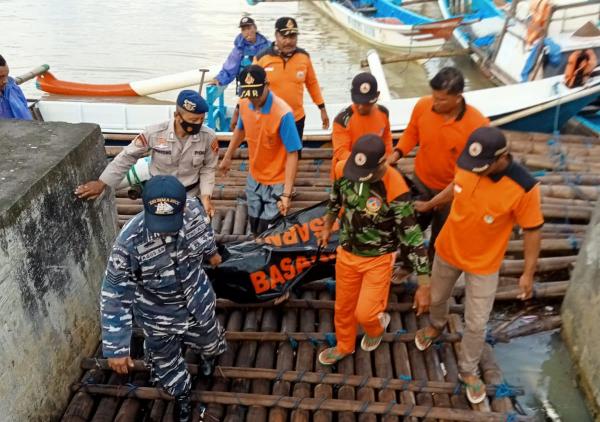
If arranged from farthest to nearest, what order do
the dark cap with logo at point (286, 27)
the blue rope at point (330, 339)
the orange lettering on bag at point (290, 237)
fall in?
the dark cap with logo at point (286, 27), the orange lettering on bag at point (290, 237), the blue rope at point (330, 339)

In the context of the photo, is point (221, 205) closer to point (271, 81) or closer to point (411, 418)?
point (271, 81)

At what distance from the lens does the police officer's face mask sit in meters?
3.42

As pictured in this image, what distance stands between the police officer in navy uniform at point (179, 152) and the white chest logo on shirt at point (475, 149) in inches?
70.1

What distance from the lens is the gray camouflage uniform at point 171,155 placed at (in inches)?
138

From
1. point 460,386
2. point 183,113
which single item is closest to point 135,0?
point 183,113

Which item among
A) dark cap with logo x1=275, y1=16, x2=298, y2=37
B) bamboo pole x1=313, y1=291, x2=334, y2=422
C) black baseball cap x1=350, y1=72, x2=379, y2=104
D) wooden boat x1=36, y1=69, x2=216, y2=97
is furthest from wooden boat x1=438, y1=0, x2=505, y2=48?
bamboo pole x1=313, y1=291, x2=334, y2=422

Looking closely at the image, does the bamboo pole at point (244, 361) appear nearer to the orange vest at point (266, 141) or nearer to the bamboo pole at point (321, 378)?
the bamboo pole at point (321, 378)

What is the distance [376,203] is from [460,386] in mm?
1493

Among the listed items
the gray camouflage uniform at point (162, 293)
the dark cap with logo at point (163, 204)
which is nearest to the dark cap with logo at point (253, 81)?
the gray camouflage uniform at point (162, 293)

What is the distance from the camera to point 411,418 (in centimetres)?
326

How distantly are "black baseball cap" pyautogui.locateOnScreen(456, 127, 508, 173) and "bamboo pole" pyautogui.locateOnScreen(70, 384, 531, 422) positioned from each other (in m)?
1.65

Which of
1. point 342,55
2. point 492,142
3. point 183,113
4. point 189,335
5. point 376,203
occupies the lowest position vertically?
point 342,55

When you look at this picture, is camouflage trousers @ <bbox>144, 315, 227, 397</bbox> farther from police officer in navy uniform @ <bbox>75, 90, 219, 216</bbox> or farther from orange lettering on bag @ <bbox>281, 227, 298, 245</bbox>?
police officer in navy uniform @ <bbox>75, 90, 219, 216</bbox>

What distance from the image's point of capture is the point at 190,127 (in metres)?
3.45
